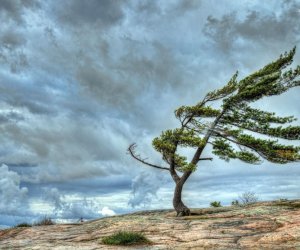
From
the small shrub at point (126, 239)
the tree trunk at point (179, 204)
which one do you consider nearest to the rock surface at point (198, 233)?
the small shrub at point (126, 239)

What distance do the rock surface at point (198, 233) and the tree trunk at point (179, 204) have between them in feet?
16.6

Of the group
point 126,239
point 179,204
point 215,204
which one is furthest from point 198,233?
point 215,204

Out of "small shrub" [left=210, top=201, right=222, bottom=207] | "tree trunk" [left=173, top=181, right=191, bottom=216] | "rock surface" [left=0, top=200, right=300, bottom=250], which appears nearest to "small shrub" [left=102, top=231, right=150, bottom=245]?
"rock surface" [left=0, top=200, right=300, bottom=250]

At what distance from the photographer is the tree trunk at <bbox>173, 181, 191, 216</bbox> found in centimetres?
2961

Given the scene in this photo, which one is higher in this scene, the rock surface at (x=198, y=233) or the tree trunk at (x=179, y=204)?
the tree trunk at (x=179, y=204)

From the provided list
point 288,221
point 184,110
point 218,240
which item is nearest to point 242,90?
point 184,110

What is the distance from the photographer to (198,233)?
18406mm

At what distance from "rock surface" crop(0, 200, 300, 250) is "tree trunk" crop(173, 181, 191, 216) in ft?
16.6

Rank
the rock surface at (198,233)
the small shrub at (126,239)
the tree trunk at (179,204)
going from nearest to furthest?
the rock surface at (198,233)
the small shrub at (126,239)
the tree trunk at (179,204)

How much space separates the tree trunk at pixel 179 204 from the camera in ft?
97.1

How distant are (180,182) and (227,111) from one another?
6905 millimetres

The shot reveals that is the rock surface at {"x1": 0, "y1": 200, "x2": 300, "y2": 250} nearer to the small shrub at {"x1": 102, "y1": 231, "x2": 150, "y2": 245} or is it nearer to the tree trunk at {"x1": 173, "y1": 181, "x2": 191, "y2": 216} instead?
the small shrub at {"x1": 102, "y1": 231, "x2": 150, "y2": 245}

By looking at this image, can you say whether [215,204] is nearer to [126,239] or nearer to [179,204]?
[179,204]

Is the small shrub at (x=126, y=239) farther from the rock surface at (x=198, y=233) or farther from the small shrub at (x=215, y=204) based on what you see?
the small shrub at (x=215, y=204)
